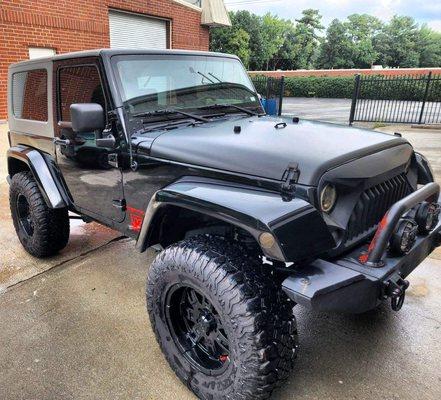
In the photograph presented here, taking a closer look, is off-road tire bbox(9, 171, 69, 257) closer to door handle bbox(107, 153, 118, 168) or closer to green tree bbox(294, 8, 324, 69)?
door handle bbox(107, 153, 118, 168)

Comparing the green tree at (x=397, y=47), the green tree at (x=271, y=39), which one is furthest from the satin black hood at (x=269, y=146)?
the green tree at (x=397, y=47)

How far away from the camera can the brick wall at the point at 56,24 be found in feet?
30.1

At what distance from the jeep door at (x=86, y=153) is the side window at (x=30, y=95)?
0.80ft

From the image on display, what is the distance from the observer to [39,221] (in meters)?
3.58

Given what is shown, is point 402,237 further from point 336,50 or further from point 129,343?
point 336,50

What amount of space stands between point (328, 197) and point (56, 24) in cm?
1027

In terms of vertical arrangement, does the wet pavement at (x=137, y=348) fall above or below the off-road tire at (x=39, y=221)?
below

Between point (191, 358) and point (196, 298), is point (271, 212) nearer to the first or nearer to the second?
point (196, 298)

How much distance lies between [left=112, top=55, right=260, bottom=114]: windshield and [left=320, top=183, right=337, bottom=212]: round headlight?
1.34 metres

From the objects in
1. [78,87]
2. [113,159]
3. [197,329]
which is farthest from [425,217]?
[78,87]

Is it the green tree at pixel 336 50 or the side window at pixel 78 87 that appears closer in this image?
the side window at pixel 78 87

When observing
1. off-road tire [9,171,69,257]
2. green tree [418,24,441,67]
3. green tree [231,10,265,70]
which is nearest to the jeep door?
off-road tire [9,171,69,257]

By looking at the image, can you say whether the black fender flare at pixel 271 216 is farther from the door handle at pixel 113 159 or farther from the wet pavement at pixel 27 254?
the wet pavement at pixel 27 254

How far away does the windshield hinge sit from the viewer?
74.8 inches
